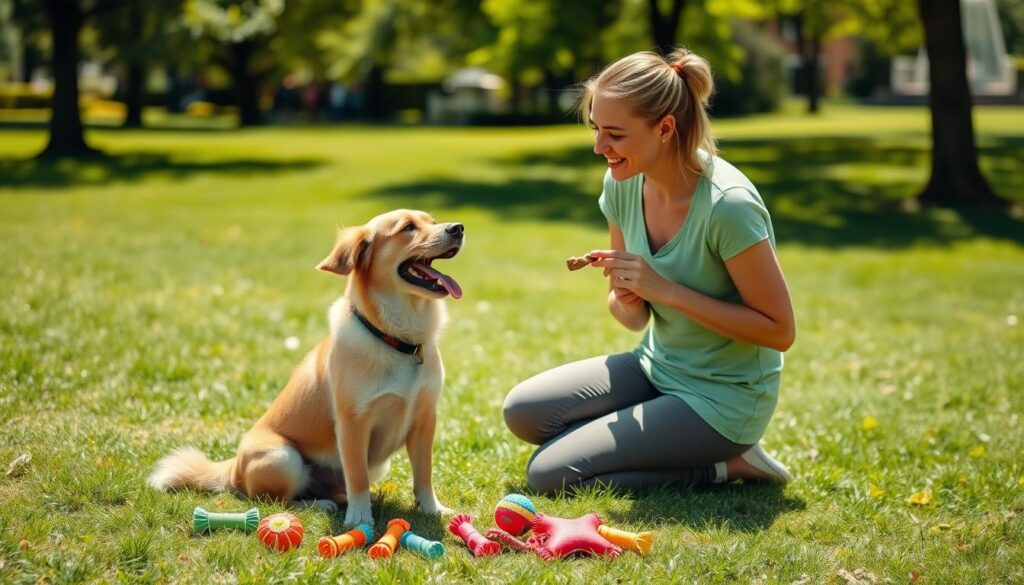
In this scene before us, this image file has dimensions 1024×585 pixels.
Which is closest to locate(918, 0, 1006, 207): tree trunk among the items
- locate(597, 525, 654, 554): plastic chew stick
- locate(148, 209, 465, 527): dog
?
locate(148, 209, 465, 527): dog

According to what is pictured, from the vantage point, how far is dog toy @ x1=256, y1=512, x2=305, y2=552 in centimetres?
361

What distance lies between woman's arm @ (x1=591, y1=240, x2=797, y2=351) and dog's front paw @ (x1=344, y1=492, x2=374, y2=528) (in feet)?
4.61

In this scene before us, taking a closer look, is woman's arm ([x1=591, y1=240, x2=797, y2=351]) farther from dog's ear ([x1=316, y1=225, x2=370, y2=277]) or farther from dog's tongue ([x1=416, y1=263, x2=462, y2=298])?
dog's ear ([x1=316, y1=225, x2=370, y2=277])

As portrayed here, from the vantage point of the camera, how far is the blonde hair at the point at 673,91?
411 centimetres

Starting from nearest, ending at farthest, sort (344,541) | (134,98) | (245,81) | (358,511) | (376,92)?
(344,541), (358,511), (134,98), (245,81), (376,92)

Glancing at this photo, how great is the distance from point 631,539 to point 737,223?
4.52 feet

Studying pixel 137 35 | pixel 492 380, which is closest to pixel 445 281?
pixel 492 380

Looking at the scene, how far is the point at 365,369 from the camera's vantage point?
3957 millimetres

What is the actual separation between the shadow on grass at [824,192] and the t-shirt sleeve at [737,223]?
921cm

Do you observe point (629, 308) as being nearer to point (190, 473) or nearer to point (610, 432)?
point (610, 432)

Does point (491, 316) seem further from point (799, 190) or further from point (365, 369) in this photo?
point (799, 190)

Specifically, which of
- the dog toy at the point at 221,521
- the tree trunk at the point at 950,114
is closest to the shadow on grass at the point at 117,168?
the tree trunk at the point at 950,114

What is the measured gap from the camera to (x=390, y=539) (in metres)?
3.66

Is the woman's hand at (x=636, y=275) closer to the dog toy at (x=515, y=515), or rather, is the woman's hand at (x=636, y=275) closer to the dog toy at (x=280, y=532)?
the dog toy at (x=515, y=515)
